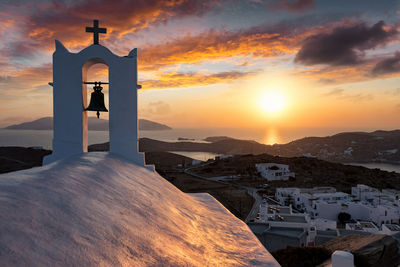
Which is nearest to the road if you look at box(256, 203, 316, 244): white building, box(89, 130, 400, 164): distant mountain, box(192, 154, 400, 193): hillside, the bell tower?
box(256, 203, 316, 244): white building

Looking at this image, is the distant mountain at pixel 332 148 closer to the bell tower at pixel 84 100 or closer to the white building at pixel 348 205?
the white building at pixel 348 205

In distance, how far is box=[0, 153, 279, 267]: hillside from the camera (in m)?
1.53

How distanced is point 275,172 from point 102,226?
37.9 m

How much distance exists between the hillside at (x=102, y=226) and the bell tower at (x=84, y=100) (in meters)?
1.18

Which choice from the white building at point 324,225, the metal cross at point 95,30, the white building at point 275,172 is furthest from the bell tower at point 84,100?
the white building at point 275,172

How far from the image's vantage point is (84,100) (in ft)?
15.9

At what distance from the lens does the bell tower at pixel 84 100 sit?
462 cm

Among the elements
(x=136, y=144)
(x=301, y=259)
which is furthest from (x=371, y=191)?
(x=136, y=144)

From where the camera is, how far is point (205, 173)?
4059 centimetres

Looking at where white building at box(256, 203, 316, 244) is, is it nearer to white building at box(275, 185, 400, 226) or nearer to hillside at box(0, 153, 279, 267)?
white building at box(275, 185, 400, 226)

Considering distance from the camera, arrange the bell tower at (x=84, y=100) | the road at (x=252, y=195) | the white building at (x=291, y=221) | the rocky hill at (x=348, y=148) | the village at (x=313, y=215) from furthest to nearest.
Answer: the rocky hill at (x=348, y=148)
the road at (x=252, y=195)
the white building at (x=291, y=221)
the village at (x=313, y=215)
the bell tower at (x=84, y=100)

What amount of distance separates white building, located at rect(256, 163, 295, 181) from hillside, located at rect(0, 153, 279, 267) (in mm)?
35388

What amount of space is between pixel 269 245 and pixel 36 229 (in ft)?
48.9

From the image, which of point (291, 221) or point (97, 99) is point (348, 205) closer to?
point (291, 221)
